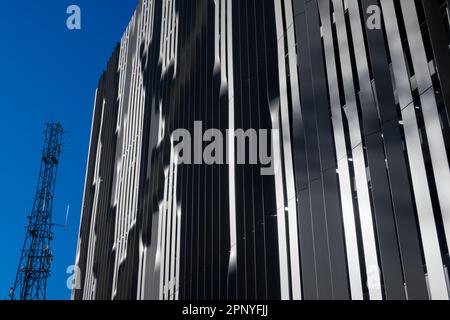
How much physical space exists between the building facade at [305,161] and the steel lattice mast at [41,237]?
963 inches

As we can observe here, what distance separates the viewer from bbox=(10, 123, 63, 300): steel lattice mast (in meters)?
54.1

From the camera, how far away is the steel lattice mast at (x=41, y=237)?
54.1 m

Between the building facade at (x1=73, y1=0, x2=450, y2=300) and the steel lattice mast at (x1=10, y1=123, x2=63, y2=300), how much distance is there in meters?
24.5

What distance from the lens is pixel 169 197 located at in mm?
28281

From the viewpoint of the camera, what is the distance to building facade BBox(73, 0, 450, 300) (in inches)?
484

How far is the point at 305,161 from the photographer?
635 inches

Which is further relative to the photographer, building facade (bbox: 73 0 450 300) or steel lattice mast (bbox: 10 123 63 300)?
steel lattice mast (bbox: 10 123 63 300)

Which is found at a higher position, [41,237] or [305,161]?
[41,237]

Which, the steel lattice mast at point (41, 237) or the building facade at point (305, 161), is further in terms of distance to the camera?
the steel lattice mast at point (41, 237)

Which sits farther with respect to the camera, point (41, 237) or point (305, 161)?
point (41, 237)

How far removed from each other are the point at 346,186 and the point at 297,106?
368cm

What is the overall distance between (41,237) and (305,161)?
45.6m

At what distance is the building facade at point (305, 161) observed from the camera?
40.4 feet

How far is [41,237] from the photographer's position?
2217 inches
